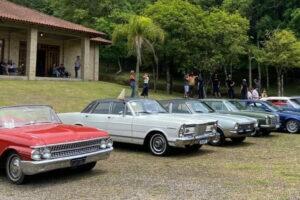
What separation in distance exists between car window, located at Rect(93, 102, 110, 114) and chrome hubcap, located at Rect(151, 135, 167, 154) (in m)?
1.76

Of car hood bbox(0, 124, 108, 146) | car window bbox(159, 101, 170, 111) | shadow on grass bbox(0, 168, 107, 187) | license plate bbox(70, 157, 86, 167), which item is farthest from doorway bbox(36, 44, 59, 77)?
license plate bbox(70, 157, 86, 167)

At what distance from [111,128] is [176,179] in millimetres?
3961

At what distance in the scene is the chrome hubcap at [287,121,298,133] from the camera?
1830 cm

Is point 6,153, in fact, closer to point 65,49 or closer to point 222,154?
point 222,154

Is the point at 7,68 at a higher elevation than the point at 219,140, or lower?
higher

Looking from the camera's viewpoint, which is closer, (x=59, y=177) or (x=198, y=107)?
(x=59, y=177)

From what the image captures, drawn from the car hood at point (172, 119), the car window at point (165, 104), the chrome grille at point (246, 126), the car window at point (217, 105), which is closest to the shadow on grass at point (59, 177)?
the car hood at point (172, 119)

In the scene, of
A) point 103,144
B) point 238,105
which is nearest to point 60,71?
point 238,105

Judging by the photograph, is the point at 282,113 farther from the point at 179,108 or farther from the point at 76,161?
the point at 76,161

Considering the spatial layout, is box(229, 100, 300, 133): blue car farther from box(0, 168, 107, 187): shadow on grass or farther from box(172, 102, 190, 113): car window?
box(0, 168, 107, 187): shadow on grass

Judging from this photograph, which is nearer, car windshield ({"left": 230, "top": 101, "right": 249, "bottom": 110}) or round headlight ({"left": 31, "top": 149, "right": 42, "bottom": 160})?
round headlight ({"left": 31, "top": 149, "right": 42, "bottom": 160})

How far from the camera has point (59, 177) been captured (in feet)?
29.9

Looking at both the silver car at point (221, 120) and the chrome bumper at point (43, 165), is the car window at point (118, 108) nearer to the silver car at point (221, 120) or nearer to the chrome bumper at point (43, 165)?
the silver car at point (221, 120)

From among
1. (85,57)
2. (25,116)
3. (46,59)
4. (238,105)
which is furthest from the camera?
(46,59)
